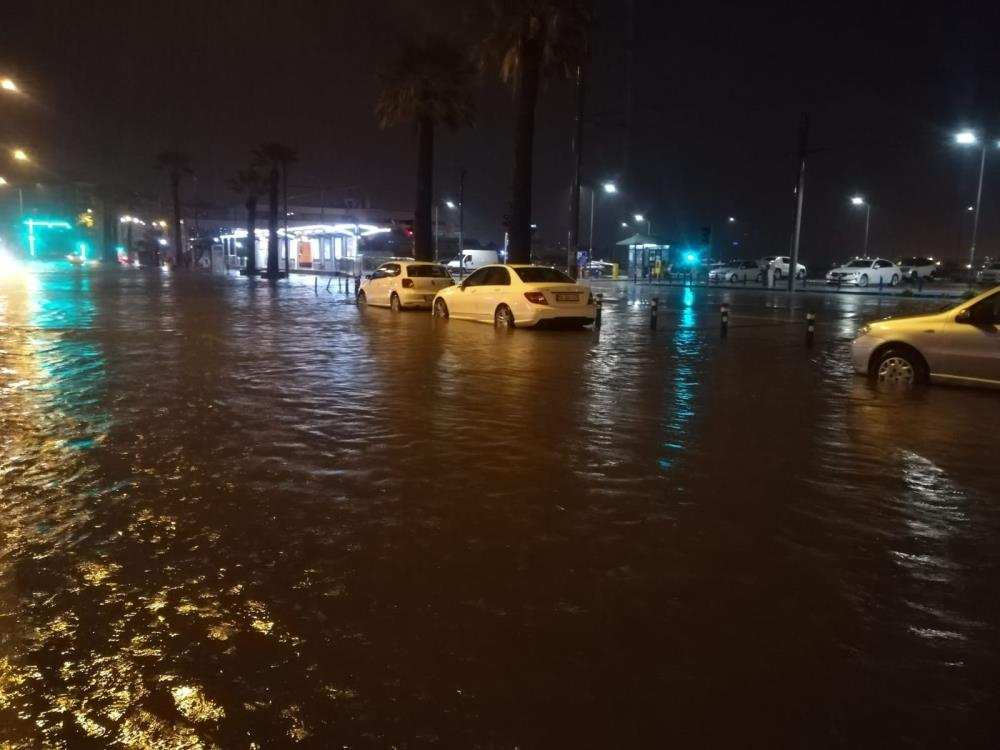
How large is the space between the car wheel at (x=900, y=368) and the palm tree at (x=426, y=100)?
26.8 metres

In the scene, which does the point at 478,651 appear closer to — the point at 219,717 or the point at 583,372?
the point at 219,717

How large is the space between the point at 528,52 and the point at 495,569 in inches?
1072

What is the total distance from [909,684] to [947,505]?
10.2 ft

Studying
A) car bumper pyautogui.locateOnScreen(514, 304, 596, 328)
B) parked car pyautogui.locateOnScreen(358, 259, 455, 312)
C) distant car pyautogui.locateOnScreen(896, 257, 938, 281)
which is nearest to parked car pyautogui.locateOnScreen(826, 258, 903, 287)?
distant car pyautogui.locateOnScreen(896, 257, 938, 281)

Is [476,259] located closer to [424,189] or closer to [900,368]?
[424,189]

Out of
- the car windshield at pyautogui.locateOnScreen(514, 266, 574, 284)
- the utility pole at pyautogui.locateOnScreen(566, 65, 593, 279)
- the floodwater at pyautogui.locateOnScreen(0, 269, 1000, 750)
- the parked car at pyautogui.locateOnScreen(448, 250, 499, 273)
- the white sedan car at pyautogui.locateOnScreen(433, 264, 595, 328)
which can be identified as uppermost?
the utility pole at pyautogui.locateOnScreen(566, 65, 593, 279)

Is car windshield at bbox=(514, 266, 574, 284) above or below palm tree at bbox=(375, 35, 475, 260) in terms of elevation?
below

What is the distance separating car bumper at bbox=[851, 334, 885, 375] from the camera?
12.5 meters

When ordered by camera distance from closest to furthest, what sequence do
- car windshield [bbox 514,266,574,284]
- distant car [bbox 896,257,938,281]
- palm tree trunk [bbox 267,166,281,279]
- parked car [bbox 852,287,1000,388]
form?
parked car [bbox 852,287,1000,388] < car windshield [bbox 514,266,574,284] < palm tree trunk [bbox 267,166,281,279] < distant car [bbox 896,257,938,281]

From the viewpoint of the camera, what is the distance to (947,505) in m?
6.38

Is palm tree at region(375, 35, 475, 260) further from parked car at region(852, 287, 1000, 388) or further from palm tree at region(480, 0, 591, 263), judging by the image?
parked car at region(852, 287, 1000, 388)

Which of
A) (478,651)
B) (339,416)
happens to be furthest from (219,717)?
(339,416)

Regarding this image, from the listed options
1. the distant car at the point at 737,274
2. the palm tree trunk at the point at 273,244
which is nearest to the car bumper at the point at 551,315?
the palm tree trunk at the point at 273,244

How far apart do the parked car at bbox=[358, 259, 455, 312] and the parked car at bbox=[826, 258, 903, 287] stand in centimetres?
3109
